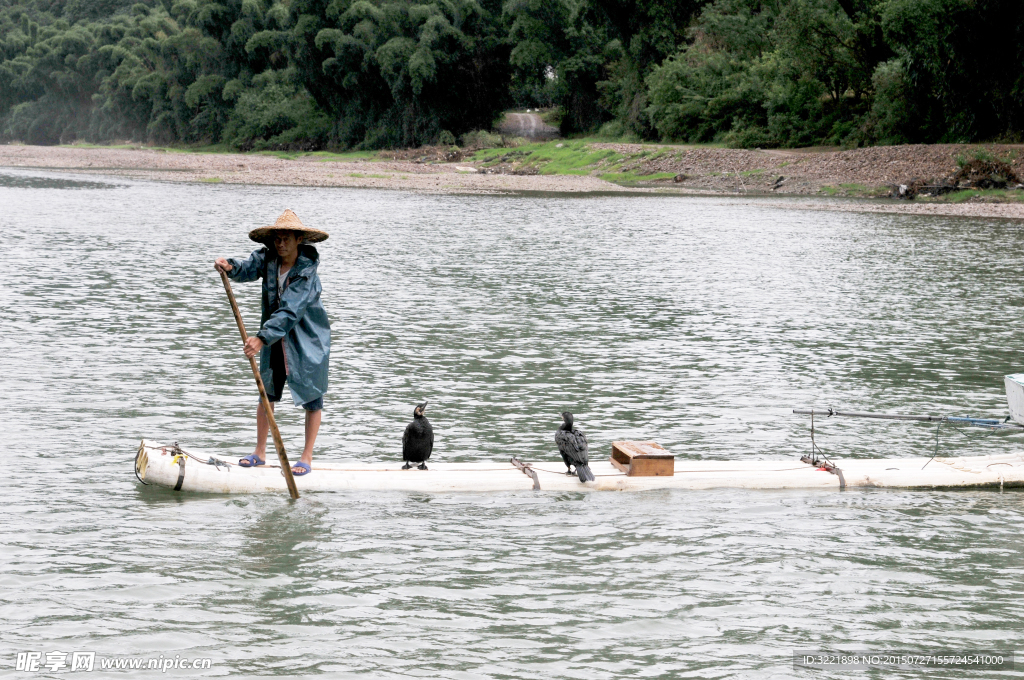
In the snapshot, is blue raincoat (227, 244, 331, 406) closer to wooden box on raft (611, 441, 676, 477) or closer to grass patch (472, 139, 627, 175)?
wooden box on raft (611, 441, 676, 477)

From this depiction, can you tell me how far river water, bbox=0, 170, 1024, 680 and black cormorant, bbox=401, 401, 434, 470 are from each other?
496 mm

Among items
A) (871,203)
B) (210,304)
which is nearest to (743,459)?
(210,304)

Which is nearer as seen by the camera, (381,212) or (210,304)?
(210,304)

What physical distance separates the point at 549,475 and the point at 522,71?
7156 centimetres

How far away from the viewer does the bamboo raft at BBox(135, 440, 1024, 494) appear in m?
10.1

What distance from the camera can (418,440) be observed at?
10.4m

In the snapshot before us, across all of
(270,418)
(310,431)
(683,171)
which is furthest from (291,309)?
(683,171)

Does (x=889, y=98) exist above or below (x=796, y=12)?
below

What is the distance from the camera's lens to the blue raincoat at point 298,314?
954 cm

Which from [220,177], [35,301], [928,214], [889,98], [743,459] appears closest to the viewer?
[743,459]

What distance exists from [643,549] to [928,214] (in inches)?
1330

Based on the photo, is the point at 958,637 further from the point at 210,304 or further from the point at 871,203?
the point at 871,203

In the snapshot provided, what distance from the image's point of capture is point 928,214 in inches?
1570

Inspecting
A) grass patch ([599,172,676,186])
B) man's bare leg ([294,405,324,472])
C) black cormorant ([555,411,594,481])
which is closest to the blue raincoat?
man's bare leg ([294,405,324,472])
